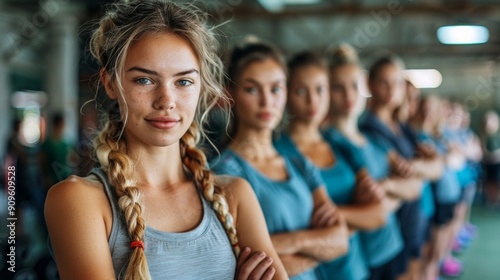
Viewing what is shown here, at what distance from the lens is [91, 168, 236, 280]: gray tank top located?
117 centimetres

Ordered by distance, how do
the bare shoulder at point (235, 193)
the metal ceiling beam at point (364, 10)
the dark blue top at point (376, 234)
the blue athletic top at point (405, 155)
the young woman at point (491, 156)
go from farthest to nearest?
the young woman at point (491, 156) → the metal ceiling beam at point (364, 10) → the blue athletic top at point (405, 155) → the dark blue top at point (376, 234) → the bare shoulder at point (235, 193)

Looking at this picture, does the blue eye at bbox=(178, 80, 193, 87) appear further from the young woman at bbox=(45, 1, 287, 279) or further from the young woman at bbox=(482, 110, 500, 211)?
the young woman at bbox=(482, 110, 500, 211)

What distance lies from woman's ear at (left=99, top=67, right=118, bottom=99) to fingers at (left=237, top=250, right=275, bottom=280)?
433 millimetres

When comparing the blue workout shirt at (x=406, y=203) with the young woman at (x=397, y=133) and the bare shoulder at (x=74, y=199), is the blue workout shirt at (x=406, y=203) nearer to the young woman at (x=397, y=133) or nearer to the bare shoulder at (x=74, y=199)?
the young woman at (x=397, y=133)

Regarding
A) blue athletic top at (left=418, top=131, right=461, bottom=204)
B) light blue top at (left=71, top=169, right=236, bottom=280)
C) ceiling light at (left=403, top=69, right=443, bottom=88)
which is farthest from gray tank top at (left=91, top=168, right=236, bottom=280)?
ceiling light at (left=403, top=69, right=443, bottom=88)

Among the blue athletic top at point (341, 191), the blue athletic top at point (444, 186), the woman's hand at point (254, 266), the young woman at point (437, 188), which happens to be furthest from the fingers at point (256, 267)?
the blue athletic top at point (444, 186)

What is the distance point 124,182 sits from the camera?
121 cm

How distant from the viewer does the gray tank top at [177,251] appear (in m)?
1.17

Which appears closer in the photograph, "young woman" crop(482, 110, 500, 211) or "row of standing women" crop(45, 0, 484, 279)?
"row of standing women" crop(45, 0, 484, 279)

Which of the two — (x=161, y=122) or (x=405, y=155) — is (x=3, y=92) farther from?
(x=161, y=122)

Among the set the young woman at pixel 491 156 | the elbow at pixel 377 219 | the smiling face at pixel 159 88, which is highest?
the smiling face at pixel 159 88

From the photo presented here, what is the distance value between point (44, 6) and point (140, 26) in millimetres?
9502

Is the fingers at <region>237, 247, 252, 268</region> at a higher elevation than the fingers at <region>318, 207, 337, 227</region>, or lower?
higher

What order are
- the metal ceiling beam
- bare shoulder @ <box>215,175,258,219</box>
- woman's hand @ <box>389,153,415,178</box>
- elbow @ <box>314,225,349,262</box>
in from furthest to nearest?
the metal ceiling beam, woman's hand @ <box>389,153,415,178</box>, elbow @ <box>314,225,349,262</box>, bare shoulder @ <box>215,175,258,219</box>
